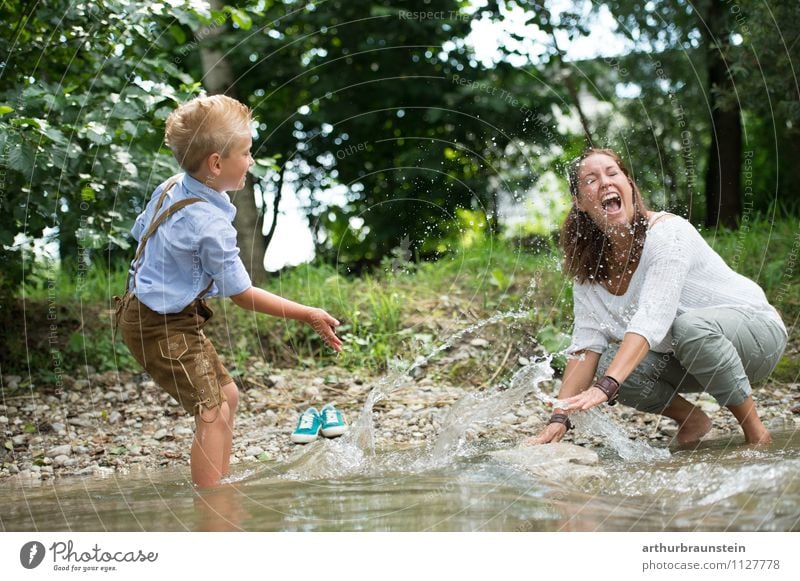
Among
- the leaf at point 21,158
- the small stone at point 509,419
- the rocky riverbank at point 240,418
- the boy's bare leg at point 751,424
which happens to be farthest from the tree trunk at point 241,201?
the boy's bare leg at point 751,424

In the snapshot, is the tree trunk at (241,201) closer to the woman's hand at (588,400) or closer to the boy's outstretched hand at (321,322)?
the boy's outstretched hand at (321,322)

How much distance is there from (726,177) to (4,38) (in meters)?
5.88

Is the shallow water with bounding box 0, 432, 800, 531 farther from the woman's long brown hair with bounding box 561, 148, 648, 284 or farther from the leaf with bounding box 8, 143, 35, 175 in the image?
the leaf with bounding box 8, 143, 35, 175

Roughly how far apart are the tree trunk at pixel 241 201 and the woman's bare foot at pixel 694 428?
3.79 metres

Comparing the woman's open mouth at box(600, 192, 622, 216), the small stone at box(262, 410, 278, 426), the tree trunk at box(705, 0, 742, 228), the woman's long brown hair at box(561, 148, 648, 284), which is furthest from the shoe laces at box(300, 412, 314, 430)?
the tree trunk at box(705, 0, 742, 228)

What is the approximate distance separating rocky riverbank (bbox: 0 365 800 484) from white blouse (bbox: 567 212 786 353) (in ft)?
2.13

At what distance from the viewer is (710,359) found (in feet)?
10.7

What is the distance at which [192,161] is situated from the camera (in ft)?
10.3

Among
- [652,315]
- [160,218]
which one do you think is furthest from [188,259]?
[652,315]

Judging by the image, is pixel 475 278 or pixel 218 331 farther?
pixel 475 278

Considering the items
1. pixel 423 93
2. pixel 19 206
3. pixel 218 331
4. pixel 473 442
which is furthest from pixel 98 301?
pixel 473 442
